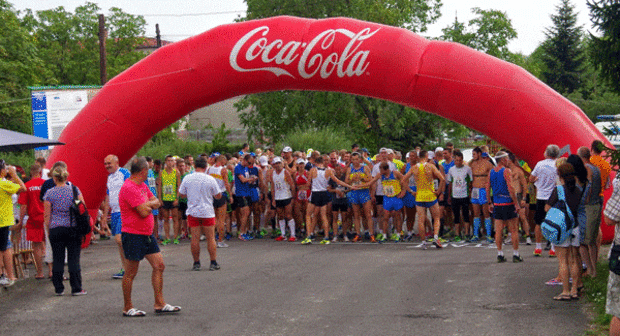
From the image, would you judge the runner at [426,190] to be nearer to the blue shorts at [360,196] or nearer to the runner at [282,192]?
the blue shorts at [360,196]

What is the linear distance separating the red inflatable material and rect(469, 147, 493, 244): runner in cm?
274

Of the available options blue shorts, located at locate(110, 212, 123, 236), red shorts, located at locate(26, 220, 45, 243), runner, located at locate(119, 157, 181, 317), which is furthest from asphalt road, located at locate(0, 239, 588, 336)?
blue shorts, located at locate(110, 212, 123, 236)

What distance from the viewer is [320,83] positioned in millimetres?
12219

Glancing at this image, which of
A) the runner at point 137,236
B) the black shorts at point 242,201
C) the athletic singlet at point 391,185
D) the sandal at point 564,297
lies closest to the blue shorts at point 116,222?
the runner at point 137,236

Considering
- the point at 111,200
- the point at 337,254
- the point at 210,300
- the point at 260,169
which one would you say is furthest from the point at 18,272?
the point at 260,169

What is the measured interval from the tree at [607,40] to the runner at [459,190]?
4154mm

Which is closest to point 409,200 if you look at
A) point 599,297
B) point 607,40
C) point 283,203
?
point 283,203

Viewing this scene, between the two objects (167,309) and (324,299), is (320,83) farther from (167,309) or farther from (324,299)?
(167,309)

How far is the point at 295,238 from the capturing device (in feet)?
53.2

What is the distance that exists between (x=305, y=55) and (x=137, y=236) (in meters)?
4.57

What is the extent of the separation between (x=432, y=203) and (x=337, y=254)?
2.07 metres

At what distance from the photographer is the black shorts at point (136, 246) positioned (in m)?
8.48

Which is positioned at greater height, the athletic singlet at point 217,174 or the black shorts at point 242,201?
the athletic singlet at point 217,174

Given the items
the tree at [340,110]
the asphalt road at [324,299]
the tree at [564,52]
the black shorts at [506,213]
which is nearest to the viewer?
the asphalt road at [324,299]
